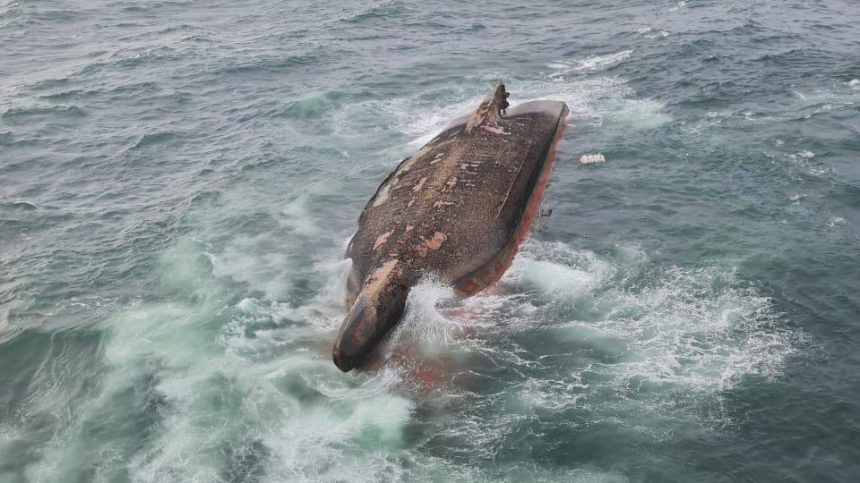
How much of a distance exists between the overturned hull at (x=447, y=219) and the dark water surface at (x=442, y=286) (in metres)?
0.79

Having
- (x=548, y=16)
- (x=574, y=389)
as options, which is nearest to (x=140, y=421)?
(x=574, y=389)

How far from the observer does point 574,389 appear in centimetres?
1759

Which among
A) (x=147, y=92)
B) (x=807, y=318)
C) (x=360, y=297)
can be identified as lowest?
(x=807, y=318)

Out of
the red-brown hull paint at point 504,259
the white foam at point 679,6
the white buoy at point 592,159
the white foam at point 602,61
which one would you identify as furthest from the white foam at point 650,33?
the red-brown hull paint at point 504,259

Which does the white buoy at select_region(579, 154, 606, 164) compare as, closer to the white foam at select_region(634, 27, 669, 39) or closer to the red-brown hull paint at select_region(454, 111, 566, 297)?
the red-brown hull paint at select_region(454, 111, 566, 297)

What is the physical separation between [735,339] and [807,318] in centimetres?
266

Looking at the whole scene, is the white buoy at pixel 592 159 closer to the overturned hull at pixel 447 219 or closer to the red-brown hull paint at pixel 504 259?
the overturned hull at pixel 447 219

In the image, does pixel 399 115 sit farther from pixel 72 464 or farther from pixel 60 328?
pixel 72 464

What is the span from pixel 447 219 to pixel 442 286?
3055 mm

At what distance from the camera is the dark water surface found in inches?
640

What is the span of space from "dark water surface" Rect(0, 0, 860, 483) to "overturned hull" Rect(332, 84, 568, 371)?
794 mm

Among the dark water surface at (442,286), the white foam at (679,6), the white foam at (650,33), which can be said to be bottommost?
the dark water surface at (442,286)

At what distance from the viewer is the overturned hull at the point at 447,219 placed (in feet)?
63.9

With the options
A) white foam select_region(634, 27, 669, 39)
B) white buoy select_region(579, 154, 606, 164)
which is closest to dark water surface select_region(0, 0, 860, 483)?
white buoy select_region(579, 154, 606, 164)
